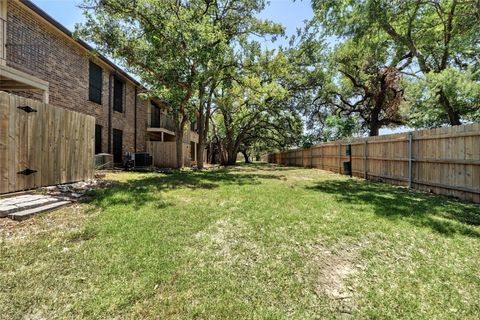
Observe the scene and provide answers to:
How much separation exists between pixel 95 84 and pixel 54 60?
9.06ft

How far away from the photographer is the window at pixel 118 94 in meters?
14.3

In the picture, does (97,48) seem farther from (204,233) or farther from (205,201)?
(204,233)

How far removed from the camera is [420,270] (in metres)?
2.77

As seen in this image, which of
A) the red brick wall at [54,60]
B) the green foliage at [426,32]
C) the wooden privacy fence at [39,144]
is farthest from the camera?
the green foliage at [426,32]

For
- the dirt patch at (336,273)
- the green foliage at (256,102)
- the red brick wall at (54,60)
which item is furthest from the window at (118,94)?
the dirt patch at (336,273)

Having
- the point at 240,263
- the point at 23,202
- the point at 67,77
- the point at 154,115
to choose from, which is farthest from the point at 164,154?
the point at 240,263

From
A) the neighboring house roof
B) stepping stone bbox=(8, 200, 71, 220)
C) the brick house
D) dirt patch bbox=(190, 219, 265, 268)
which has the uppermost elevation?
the neighboring house roof

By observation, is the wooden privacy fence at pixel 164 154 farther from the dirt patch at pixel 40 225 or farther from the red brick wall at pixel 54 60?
the dirt patch at pixel 40 225

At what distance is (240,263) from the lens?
2922 millimetres

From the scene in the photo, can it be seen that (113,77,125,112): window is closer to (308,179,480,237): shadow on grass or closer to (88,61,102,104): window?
(88,61,102,104): window

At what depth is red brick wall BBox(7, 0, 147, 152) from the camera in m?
8.15

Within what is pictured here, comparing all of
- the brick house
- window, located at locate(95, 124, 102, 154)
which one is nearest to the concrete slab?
the brick house

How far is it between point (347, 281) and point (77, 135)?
676 centimetres

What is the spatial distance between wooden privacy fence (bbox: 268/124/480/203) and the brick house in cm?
1211
